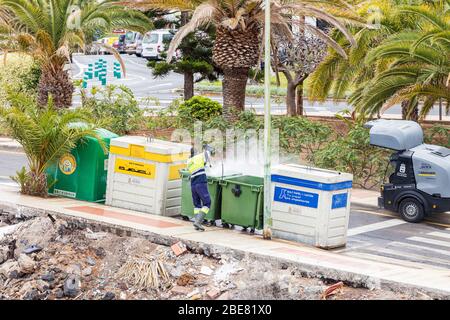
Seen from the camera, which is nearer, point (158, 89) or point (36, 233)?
point (36, 233)

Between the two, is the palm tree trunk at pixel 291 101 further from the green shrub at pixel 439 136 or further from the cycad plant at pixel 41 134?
the cycad plant at pixel 41 134

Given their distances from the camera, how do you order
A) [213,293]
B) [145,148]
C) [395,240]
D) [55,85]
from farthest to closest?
[55,85], [145,148], [395,240], [213,293]

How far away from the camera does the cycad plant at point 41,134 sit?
1695 centimetres

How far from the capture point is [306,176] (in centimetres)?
1445

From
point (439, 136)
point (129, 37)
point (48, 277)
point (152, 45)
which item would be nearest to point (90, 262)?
point (48, 277)

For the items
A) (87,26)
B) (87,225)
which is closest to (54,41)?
(87,26)

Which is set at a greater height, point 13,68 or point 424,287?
point 13,68

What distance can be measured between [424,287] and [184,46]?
18.7 meters

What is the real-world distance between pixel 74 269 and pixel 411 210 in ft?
22.9

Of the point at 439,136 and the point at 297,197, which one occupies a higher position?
the point at 439,136

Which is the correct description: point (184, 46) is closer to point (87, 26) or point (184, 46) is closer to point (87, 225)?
point (87, 26)

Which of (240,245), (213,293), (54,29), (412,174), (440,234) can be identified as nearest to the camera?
(213,293)

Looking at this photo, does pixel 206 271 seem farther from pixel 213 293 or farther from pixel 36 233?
pixel 36 233

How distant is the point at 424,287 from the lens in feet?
38.7
